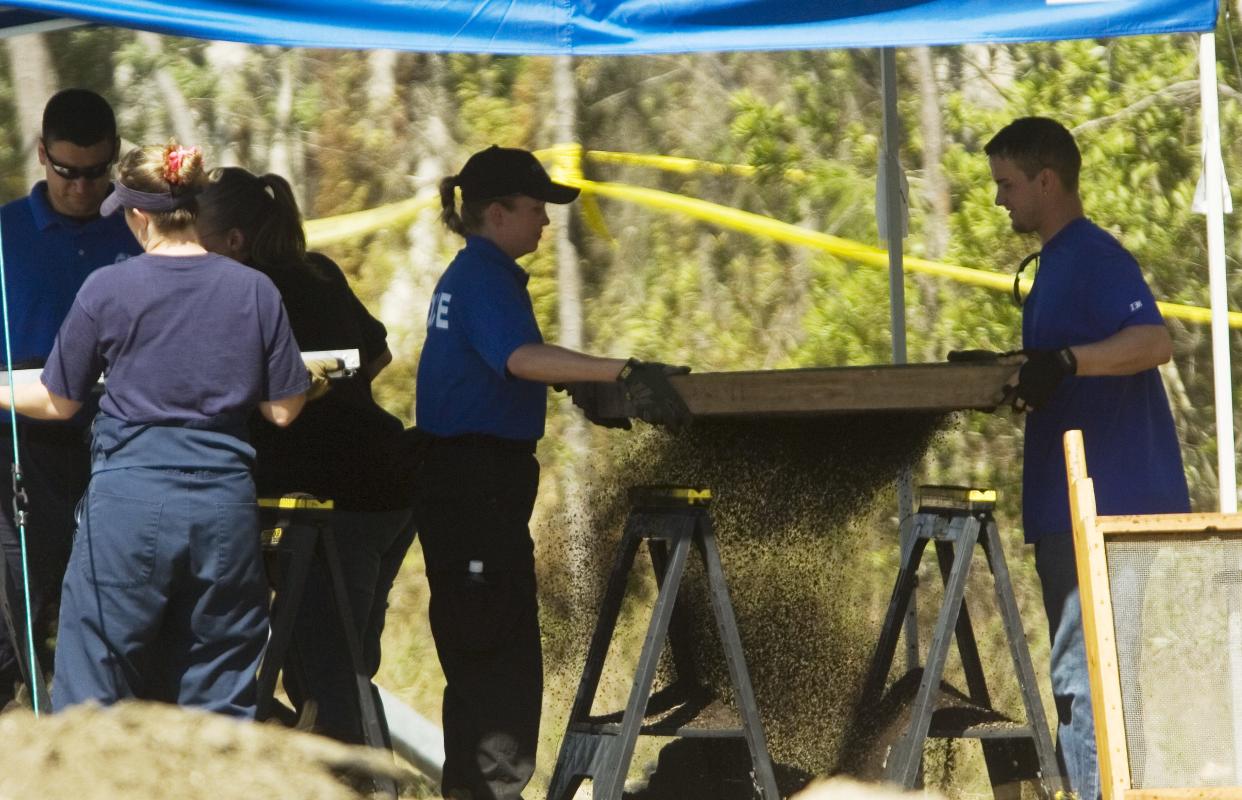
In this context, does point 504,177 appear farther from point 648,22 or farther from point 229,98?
point 229,98

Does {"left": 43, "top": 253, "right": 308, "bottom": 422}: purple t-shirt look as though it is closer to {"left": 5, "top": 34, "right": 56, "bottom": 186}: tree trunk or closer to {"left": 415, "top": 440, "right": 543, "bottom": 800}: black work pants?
{"left": 415, "top": 440, "right": 543, "bottom": 800}: black work pants

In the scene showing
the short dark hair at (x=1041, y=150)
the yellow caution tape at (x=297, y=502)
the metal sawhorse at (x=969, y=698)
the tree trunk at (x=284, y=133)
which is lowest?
the metal sawhorse at (x=969, y=698)

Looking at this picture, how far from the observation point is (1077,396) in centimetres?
407

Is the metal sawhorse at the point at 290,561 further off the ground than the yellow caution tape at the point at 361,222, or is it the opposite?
the yellow caution tape at the point at 361,222

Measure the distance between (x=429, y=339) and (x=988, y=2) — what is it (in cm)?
158

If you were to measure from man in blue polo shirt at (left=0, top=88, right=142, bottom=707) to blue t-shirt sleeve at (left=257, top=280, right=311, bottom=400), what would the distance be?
0.92 metres

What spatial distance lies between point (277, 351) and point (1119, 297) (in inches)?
76.7

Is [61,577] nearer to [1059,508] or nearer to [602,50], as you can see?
[602,50]

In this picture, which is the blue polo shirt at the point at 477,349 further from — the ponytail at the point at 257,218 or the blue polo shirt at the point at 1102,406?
the blue polo shirt at the point at 1102,406

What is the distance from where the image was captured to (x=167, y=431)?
3572 mm

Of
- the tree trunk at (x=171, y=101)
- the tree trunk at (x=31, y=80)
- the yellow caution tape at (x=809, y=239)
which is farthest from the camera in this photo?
the tree trunk at (x=171, y=101)

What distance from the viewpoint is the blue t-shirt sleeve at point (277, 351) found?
3.66 m

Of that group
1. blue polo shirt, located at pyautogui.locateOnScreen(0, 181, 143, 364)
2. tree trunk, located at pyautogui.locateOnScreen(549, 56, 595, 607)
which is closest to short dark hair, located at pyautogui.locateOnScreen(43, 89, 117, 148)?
blue polo shirt, located at pyautogui.locateOnScreen(0, 181, 143, 364)

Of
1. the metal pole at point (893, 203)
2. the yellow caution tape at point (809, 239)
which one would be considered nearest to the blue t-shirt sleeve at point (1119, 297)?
the metal pole at point (893, 203)
